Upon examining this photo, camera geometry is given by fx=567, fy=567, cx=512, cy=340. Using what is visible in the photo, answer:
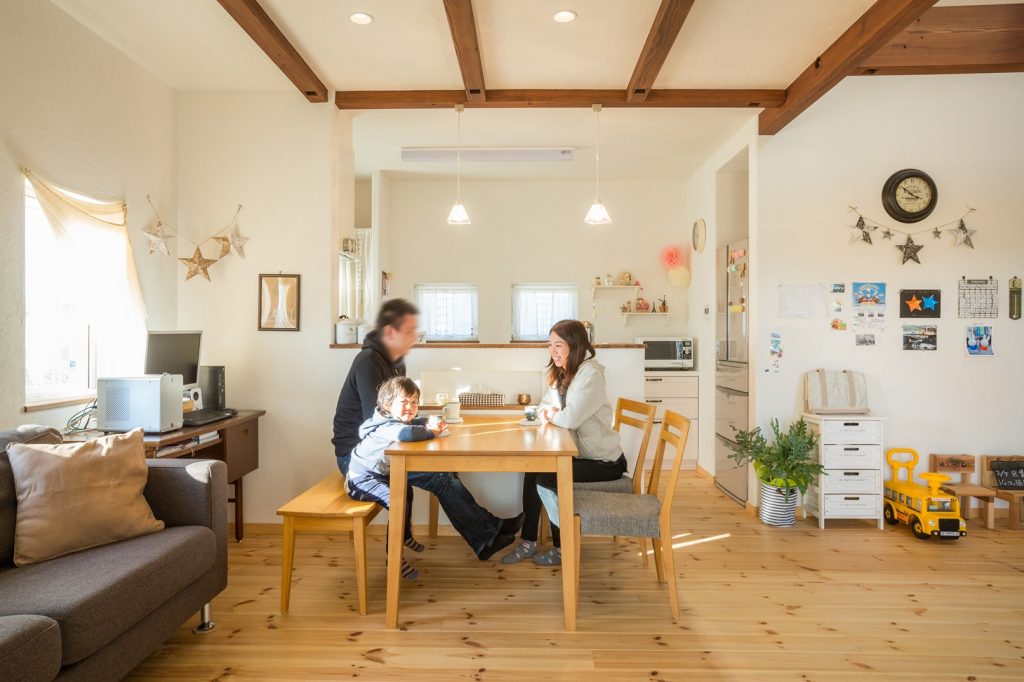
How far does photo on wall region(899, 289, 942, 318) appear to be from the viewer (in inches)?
156

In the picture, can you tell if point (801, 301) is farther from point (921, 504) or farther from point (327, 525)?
point (327, 525)

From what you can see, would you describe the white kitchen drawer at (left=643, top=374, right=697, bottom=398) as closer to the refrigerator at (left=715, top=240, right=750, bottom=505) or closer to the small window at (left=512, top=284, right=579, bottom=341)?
the refrigerator at (left=715, top=240, right=750, bottom=505)

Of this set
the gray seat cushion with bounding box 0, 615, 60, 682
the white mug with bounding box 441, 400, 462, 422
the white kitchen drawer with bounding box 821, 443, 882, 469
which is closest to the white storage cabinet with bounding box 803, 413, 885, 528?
the white kitchen drawer with bounding box 821, 443, 882, 469

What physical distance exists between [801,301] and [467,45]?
2804mm

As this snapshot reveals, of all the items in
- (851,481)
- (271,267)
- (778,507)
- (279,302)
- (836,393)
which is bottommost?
(778,507)

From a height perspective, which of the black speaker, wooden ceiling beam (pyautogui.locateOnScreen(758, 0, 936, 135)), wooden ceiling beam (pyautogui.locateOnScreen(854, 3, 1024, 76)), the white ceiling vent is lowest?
the black speaker

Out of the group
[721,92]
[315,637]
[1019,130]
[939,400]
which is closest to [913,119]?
[1019,130]

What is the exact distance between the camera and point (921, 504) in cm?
351

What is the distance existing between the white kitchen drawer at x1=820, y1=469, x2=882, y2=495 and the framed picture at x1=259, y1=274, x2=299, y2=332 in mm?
3620

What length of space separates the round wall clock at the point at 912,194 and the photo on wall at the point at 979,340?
A: 0.87 metres

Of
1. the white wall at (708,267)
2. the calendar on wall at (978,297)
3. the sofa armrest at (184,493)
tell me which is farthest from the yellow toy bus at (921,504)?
the sofa armrest at (184,493)

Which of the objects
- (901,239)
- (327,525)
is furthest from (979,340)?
(327,525)

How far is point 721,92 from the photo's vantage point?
3754mm

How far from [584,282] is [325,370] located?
3.21 meters
